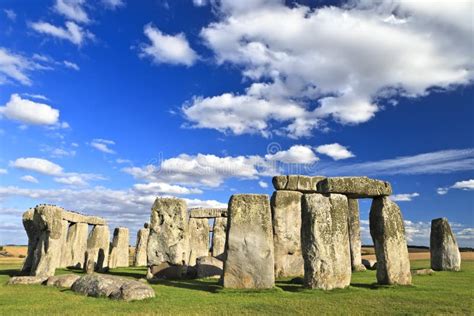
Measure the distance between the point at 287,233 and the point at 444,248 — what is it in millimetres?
8042

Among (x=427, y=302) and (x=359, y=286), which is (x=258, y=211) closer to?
(x=359, y=286)

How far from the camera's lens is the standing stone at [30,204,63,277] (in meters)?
17.2

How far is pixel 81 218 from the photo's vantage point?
25969mm

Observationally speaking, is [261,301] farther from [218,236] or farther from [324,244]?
[218,236]

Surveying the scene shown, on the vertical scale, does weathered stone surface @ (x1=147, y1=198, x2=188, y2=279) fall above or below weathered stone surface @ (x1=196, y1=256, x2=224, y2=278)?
above

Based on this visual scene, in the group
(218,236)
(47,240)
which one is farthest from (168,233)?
(218,236)

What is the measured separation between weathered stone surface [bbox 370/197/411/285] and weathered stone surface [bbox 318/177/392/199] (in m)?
0.36

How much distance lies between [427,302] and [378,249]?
3173mm

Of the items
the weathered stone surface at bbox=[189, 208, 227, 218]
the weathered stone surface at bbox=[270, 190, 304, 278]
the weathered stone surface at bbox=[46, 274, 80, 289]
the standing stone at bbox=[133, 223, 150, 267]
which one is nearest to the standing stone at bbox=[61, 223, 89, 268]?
the standing stone at bbox=[133, 223, 150, 267]

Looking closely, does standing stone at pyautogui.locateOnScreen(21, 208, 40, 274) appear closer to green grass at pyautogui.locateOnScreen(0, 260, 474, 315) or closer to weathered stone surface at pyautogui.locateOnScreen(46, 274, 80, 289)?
weathered stone surface at pyautogui.locateOnScreen(46, 274, 80, 289)

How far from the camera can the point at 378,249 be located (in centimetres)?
1366

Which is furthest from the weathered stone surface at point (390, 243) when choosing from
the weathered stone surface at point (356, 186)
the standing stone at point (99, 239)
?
the standing stone at point (99, 239)

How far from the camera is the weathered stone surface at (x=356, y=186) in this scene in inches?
535

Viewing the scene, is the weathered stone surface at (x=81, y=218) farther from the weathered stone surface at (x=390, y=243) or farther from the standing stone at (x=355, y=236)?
the weathered stone surface at (x=390, y=243)
